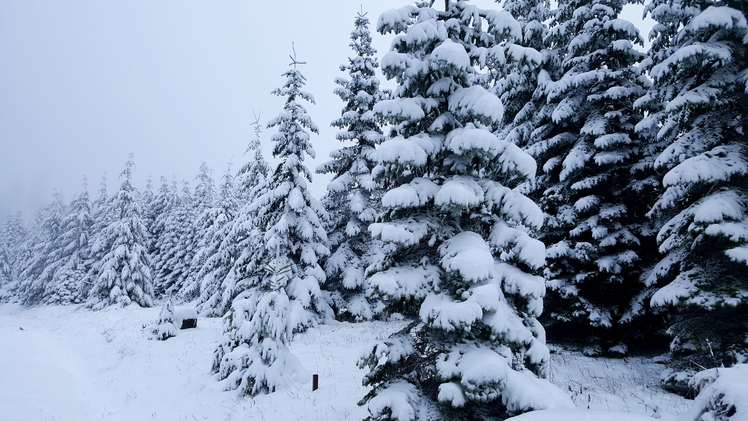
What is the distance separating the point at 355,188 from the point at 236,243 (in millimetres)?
7831

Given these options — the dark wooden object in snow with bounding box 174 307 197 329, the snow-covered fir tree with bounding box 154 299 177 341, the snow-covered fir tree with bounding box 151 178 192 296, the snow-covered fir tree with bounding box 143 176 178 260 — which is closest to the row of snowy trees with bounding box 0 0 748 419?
the dark wooden object in snow with bounding box 174 307 197 329

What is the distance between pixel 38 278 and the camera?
47.5m

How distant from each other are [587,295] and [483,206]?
7785 millimetres

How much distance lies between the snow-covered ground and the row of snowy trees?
0.82 meters

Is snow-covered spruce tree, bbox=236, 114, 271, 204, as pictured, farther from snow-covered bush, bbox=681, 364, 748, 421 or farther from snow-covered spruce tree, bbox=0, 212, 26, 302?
snow-covered spruce tree, bbox=0, 212, 26, 302

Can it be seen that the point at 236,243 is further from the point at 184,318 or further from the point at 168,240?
the point at 168,240

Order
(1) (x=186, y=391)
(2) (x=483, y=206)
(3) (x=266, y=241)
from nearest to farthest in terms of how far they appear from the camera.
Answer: (2) (x=483, y=206), (1) (x=186, y=391), (3) (x=266, y=241)

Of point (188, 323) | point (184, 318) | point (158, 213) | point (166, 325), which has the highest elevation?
point (158, 213)

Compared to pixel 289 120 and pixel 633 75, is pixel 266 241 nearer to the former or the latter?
pixel 289 120

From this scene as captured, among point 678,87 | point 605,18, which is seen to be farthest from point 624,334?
point 605,18

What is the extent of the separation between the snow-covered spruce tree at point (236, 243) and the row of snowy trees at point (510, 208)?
0.19m

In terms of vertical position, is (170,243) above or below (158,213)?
below

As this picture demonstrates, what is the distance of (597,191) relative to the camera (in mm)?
13117

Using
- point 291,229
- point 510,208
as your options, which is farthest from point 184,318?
point 510,208
